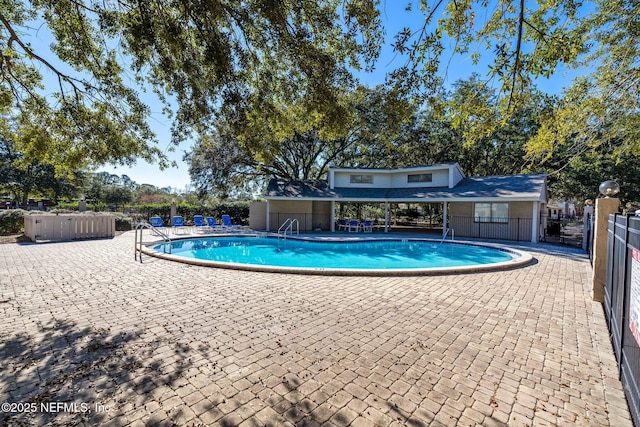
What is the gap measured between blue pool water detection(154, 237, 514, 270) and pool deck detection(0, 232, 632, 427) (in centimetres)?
537

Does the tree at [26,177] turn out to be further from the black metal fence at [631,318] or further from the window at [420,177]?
the black metal fence at [631,318]

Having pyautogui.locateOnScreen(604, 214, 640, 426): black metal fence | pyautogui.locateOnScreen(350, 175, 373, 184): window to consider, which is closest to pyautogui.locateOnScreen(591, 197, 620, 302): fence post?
pyautogui.locateOnScreen(604, 214, 640, 426): black metal fence

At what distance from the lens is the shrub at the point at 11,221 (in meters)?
15.2

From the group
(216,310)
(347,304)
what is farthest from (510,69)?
(216,310)

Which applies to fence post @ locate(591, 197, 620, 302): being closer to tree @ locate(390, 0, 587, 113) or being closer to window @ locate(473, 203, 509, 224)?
tree @ locate(390, 0, 587, 113)

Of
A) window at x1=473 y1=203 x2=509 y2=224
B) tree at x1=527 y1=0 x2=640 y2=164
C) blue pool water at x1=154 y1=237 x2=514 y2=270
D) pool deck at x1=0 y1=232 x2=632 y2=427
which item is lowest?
blue pool water at x1=154 y1=237 x2=514 y2=270

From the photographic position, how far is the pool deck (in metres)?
2.50

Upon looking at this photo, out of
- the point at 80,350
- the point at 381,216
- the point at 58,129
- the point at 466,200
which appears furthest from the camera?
the point at 381,216

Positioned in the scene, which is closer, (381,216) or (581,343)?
(581,343)

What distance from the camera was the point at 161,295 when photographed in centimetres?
568

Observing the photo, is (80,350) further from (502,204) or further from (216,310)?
(502,204)

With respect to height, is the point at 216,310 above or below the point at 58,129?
below

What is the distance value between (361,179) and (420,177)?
4048mm

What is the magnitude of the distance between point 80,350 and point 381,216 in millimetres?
31721
